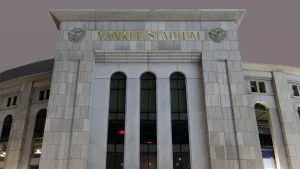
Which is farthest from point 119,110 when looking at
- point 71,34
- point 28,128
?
point 28,128

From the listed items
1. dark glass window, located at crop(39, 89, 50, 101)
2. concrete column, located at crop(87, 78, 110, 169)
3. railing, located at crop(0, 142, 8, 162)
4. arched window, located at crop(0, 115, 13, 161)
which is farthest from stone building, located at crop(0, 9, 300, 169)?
→ dark glass window, located at crop(39, 89, 50, 101)

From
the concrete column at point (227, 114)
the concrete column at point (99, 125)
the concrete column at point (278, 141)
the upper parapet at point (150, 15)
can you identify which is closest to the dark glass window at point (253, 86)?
the concrete column at point (278, 141)

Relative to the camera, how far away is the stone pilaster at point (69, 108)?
2273 centimetres

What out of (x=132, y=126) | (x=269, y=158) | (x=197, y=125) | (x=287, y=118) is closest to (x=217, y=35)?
Result: (x=197, y=125)

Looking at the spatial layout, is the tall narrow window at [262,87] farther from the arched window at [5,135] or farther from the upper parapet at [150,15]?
the arched window at [5,135]

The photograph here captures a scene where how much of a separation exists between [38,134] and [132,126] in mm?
11935

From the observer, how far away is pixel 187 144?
23938 mm

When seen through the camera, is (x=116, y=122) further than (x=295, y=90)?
No

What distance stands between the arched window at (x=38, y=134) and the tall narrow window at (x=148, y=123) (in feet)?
39.1

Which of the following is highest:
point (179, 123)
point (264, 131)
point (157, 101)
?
point (157, 101)

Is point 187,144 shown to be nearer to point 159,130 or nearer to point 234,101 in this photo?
point 159,130

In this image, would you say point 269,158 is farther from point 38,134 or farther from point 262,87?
point 38,134

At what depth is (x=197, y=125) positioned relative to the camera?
24562 millimetres

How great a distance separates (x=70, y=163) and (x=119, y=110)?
5.75 metres
